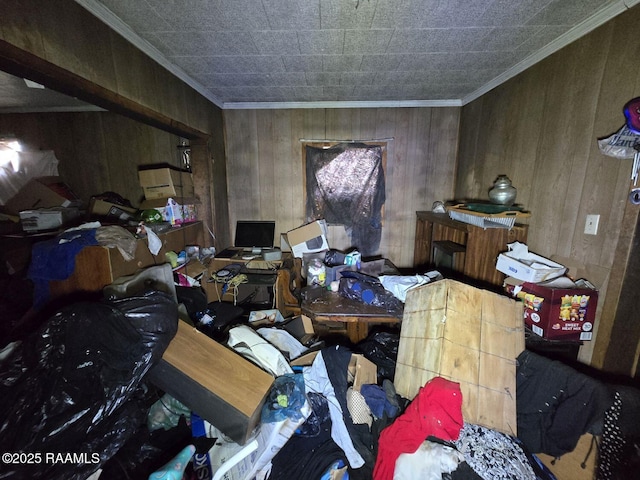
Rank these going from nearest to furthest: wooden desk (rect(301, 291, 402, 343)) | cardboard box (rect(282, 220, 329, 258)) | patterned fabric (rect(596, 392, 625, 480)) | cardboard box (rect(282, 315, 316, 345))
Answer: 1. patterned fabric (rect(596, 392, 625, 480))
2. wooden desk (rect(301, 291, 402, 343))
3. cardboard box (rect(282, 315, 316, 345))
4. cardboard box (rect(282, 220, 329, 258))

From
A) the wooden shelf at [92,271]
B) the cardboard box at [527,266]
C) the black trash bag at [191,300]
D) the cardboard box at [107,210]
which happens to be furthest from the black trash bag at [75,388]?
the cardboard box at [527,266]

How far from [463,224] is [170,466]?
2290 mm

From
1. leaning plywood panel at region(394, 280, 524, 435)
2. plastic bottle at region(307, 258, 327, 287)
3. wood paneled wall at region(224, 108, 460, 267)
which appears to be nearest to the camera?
leaning plywood panel at region(394, 280, 524, 435)

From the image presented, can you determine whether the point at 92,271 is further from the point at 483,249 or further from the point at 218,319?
the point at 483,249

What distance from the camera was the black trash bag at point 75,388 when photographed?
856 millimetres

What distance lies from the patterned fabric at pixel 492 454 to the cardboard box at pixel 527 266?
0.87 meters

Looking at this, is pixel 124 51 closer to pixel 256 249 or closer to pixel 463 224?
pixel 256 249

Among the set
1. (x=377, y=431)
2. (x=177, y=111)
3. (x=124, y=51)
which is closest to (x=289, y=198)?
(x=177, y=111)

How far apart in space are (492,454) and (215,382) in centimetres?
130

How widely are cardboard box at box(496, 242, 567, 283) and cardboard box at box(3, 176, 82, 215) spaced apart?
3.82 meters

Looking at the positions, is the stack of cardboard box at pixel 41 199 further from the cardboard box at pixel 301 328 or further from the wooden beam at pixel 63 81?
the cardboard box at pixel 301 328

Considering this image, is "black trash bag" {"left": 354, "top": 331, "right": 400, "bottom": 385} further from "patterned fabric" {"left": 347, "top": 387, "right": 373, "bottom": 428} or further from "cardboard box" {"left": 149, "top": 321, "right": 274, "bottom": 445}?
"cardboard box" {"left": 149, "top": 321, "right": 274, "bottom": 445}

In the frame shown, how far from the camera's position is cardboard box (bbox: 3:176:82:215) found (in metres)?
2.42

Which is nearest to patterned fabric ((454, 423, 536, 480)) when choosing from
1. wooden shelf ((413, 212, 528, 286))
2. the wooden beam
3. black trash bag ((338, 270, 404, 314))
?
black trash bag ((338, 270, 404, 314))
